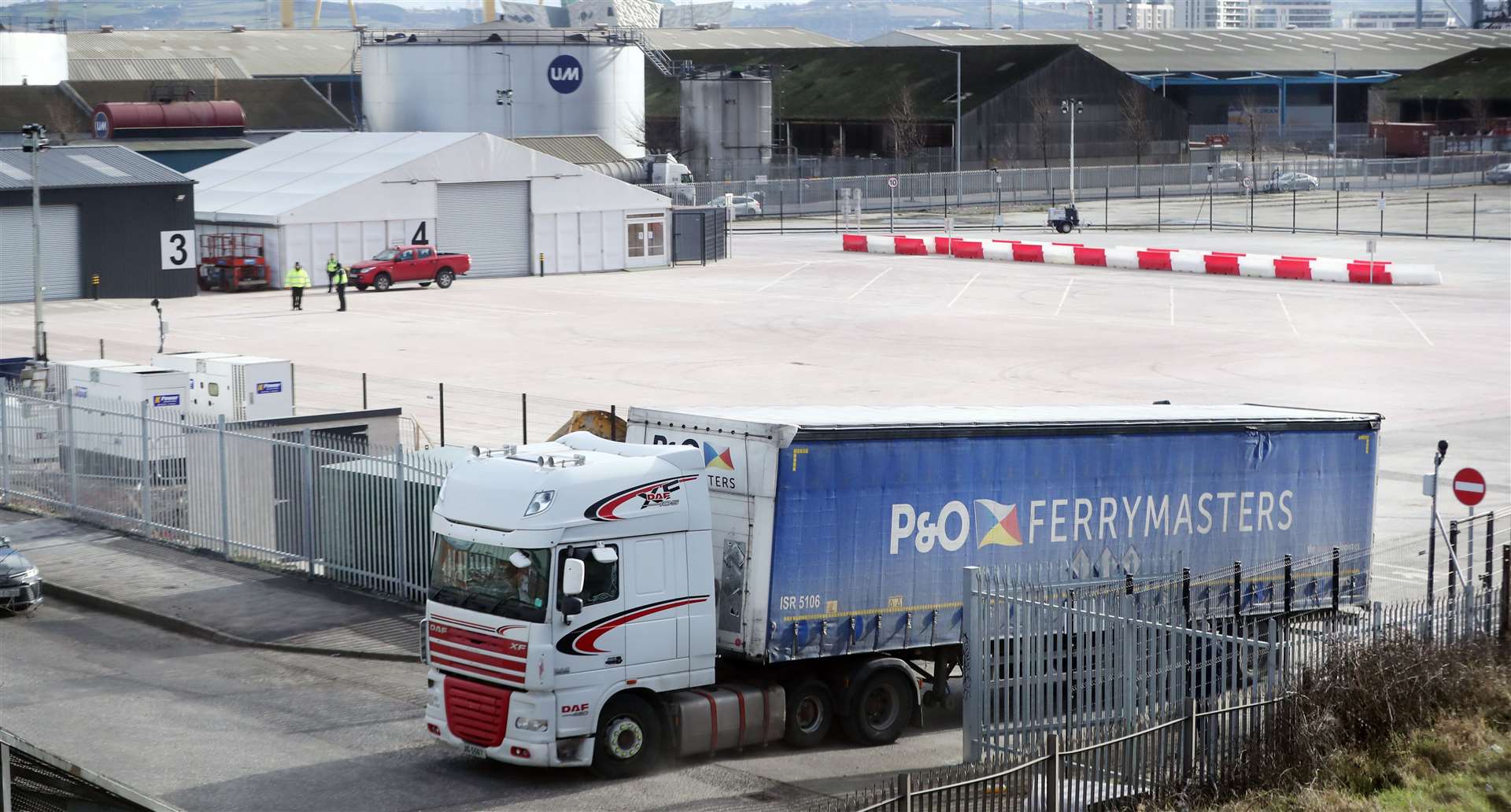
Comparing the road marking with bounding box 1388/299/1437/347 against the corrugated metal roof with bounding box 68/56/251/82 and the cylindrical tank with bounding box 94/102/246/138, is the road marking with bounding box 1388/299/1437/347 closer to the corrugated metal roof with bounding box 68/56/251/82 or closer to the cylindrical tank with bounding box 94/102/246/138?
the cylindrical tank with bounding box 94/102/246/138

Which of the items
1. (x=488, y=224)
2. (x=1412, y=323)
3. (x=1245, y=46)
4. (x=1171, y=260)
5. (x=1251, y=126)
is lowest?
(x=1412, y=323)

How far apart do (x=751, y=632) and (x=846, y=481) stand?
1.58 meters

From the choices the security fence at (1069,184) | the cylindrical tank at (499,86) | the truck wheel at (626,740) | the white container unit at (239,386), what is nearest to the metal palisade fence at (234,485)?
the white container unit at (239,386)

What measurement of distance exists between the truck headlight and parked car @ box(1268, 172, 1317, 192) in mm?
102740

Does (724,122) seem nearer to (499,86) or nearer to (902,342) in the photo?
(499,86)

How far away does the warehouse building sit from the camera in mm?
55969

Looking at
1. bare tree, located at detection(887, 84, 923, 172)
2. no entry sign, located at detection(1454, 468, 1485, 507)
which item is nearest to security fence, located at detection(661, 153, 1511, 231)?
bare tree, located at detection(887, 84, 923, 172)

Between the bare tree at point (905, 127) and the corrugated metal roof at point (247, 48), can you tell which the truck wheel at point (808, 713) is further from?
the corrugated metal roof at point (247, 48)

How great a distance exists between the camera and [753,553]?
15109 millimetres

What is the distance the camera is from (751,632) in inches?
594

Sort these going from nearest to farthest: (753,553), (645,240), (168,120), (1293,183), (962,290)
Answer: (753,553) < (962,290) < (645,240) < (168,120) < (1293,183)

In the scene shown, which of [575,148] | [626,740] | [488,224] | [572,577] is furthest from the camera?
[575,148]

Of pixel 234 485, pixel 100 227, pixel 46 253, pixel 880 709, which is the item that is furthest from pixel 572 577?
pixel 100 227

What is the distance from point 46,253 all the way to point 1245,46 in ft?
394
